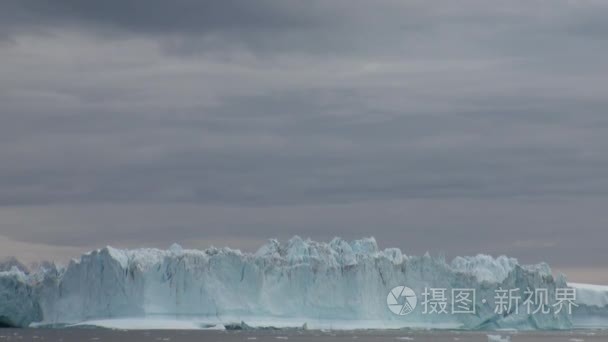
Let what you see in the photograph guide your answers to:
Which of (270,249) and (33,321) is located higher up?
(270,249)

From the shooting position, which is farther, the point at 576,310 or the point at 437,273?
the point at 576,310

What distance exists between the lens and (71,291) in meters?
56.5

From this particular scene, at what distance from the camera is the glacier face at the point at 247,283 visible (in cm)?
5566

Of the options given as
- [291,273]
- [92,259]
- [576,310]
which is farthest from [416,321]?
[92,259]

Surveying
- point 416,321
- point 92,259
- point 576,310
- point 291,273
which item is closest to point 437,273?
point 416,321

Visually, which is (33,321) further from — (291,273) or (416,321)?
(416,321)

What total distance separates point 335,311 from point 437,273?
5257 millimetres

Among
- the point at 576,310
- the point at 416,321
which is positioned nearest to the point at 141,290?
the point at 416,321

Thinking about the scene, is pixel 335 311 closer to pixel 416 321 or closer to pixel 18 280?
pixel 416 321

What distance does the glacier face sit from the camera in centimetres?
5566

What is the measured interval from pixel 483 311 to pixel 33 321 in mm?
22120

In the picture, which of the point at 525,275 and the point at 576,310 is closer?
the point at 525,275

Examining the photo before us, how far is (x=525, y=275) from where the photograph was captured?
190 ft

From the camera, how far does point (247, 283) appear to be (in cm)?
5625
